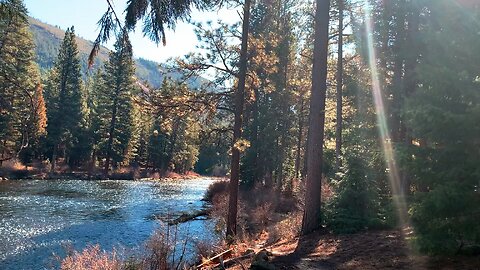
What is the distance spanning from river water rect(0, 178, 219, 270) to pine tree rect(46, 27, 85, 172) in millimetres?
24661

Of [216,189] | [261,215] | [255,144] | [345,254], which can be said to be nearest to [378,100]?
[261,215]

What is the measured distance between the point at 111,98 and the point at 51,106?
24.5 feet

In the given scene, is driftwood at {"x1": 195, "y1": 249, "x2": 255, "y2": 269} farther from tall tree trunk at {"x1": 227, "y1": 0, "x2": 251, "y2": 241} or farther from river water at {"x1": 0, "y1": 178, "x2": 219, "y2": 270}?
tall tree trunk at {"x1": 227, "y1": 0, "x2": 251, "y2": 241}

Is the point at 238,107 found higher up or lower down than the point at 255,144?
lower down

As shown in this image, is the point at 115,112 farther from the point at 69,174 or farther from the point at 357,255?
the point at 357,255

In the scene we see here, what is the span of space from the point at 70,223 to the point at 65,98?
128ft

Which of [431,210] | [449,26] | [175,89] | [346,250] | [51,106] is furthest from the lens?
[51,106]

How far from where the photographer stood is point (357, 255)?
8406 mm

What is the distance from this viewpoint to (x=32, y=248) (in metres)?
13.6

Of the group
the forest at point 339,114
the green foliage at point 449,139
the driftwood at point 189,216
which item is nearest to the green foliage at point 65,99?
the forest at point 339,114

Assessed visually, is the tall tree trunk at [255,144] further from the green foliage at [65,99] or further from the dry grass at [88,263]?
the green foliage at [65,99]

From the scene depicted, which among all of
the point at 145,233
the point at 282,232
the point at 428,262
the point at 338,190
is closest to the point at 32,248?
the point at 145,233

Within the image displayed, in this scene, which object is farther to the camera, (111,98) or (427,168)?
(111,98)

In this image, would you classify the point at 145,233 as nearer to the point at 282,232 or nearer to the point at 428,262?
the point at 282,232
